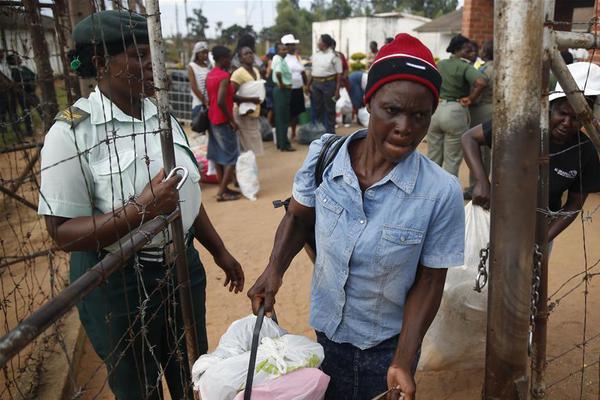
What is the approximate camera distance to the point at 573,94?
1486mm

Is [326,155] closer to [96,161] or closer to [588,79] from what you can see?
[96,161]

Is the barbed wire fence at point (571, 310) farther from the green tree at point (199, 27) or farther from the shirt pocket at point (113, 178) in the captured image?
the green tree at point (199, 27)

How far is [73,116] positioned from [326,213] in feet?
2.94

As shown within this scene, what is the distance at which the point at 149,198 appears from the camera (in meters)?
1.62

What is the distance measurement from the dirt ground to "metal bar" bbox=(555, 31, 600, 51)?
70cm

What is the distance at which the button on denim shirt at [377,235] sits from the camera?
1512 mm

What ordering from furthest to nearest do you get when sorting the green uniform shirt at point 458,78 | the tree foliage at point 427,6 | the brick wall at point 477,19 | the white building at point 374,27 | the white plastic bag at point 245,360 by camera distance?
the tree foliage at point 427,6
the white building at point 374,27
the brick wall at point 477,19
the green uniform shirt at point 458,78
the white plastic bag at point 245,360

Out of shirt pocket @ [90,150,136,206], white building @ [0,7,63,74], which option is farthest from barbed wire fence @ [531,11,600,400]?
white building @ [0,7,63,74]

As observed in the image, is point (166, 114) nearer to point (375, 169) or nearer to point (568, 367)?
point (375, 169)

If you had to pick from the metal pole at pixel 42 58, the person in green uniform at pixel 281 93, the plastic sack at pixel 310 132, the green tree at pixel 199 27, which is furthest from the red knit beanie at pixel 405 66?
the green tree at pixel 199 27

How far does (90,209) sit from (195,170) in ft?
1.39

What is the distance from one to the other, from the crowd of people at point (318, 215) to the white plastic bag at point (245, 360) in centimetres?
12

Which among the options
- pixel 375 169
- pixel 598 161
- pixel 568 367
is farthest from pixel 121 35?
pixel 568 367

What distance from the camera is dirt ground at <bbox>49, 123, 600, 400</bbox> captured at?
2.88 m
